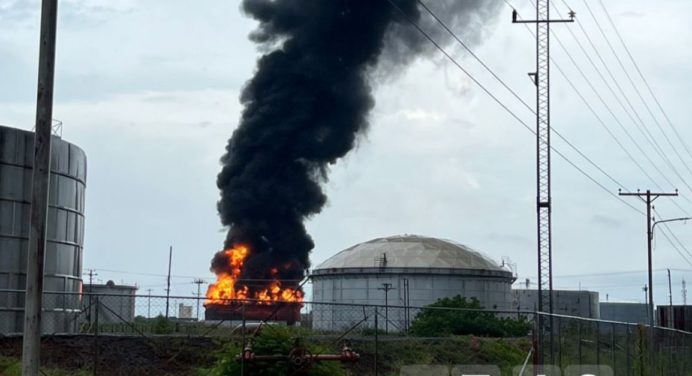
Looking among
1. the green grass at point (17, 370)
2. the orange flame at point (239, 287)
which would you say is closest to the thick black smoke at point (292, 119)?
the orange flame at point (239, 287)

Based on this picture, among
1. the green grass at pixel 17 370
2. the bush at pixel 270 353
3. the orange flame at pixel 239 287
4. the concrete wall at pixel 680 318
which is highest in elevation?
the orange flame at pixel 239 287

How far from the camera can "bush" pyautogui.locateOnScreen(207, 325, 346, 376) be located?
811 inches

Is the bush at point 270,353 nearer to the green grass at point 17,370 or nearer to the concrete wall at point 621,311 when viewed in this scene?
the green grass at point 17,370

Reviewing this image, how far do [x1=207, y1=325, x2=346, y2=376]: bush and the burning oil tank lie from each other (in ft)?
153

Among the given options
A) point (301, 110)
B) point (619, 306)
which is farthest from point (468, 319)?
point (619, 306)

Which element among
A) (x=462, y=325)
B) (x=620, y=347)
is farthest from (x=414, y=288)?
(x=620, y=347)

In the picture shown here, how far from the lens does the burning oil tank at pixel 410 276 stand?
7106 cm

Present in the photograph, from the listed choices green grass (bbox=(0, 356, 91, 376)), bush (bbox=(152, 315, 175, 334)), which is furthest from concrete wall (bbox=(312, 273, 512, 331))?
green grass (bbox=(0, 356, 91, 376))

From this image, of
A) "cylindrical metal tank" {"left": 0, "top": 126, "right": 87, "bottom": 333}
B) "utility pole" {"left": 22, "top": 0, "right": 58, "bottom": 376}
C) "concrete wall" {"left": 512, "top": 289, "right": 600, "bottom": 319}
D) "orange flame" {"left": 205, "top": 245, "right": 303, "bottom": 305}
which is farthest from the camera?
"concrete wall" {"left": 512, "top": 289, "right": 600, "bottom": 319}

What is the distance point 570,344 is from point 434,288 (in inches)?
1788

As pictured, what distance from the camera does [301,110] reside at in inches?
2331

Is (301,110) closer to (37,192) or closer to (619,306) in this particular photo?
(37,192)

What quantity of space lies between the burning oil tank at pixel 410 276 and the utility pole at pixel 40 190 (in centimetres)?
5462

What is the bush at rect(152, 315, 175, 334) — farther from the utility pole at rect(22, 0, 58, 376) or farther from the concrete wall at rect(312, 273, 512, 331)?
the concrete wall at rect(312, 273, 512, 331)
